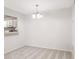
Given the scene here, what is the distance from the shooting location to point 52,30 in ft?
14.7

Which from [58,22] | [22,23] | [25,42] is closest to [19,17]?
[22,23]

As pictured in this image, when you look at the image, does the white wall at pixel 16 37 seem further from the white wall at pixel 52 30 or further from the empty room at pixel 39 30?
the white wall at pixel 52 30

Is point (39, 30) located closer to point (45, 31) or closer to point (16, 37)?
point (45, 31)

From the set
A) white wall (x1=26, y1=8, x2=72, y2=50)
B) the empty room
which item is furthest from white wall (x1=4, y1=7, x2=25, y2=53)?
white wall (x1=26, y1=8, x2=72, y2=50)

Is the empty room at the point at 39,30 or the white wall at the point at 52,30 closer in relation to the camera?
the empty room at the point at 39,30

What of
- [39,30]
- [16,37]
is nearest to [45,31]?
[39,30]

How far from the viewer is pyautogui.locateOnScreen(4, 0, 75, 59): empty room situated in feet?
12.6

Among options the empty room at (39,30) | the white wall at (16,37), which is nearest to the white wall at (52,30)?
the empty room at (39,30)

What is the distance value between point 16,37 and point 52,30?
247cm

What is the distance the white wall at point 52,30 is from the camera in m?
4.09

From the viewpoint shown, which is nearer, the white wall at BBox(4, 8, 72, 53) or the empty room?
the empty room

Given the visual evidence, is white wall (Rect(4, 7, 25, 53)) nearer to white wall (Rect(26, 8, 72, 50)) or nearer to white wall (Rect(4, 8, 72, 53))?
white wall (Rect(4, 8, 72, 53))

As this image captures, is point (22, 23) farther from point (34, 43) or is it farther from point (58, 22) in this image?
point (58, 22)

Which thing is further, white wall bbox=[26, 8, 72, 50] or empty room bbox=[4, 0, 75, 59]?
white wall bbox=[26, 8, 72, 50]
